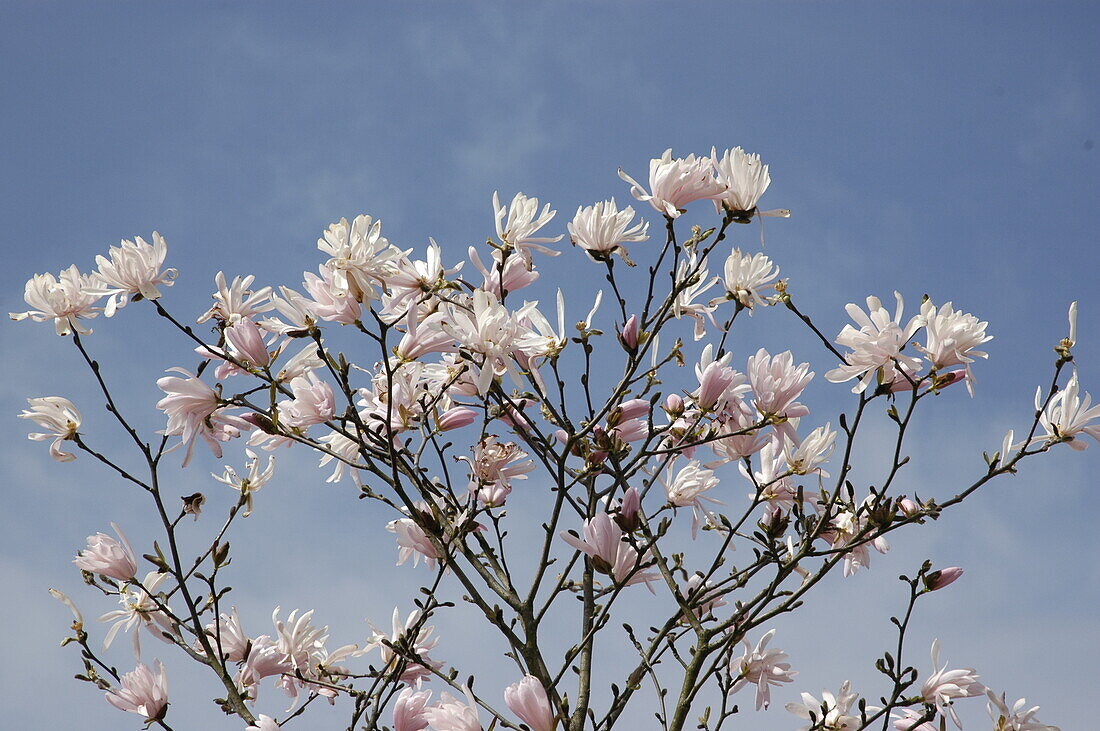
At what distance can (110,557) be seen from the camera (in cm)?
217

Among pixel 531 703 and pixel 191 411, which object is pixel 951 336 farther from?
pixel 191 411

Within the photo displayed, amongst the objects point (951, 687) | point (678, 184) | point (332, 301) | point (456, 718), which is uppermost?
point (678, 184)

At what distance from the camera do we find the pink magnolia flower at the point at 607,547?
6.53ft

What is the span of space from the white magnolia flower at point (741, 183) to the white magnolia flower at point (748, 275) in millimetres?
117

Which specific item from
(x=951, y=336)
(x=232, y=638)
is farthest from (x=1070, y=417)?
Answer: (x=232, y=638)

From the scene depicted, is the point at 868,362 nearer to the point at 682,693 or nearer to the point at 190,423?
the point at 682,693

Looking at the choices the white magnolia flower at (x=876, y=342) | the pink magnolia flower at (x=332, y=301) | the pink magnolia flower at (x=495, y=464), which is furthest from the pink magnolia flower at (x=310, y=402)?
the white magnolia flower at (x=876, y=342)

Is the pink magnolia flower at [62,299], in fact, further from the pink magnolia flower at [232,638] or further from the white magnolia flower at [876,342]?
the white magnolia flower at [876,342]

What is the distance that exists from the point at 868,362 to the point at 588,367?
589 millimetres

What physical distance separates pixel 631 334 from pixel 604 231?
231mm

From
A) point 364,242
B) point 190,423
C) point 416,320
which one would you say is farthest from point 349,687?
point 364,242

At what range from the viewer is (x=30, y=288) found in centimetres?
208

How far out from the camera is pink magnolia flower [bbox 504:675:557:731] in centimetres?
184

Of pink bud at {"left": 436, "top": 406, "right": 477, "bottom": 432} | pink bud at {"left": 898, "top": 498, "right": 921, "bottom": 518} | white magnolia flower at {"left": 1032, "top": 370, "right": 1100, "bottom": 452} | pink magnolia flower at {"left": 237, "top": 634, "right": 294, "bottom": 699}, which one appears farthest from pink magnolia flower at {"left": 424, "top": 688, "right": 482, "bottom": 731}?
white magnolia flower at {"left": 1032, "top": 370, "right": 1100, "bottom": 452}
